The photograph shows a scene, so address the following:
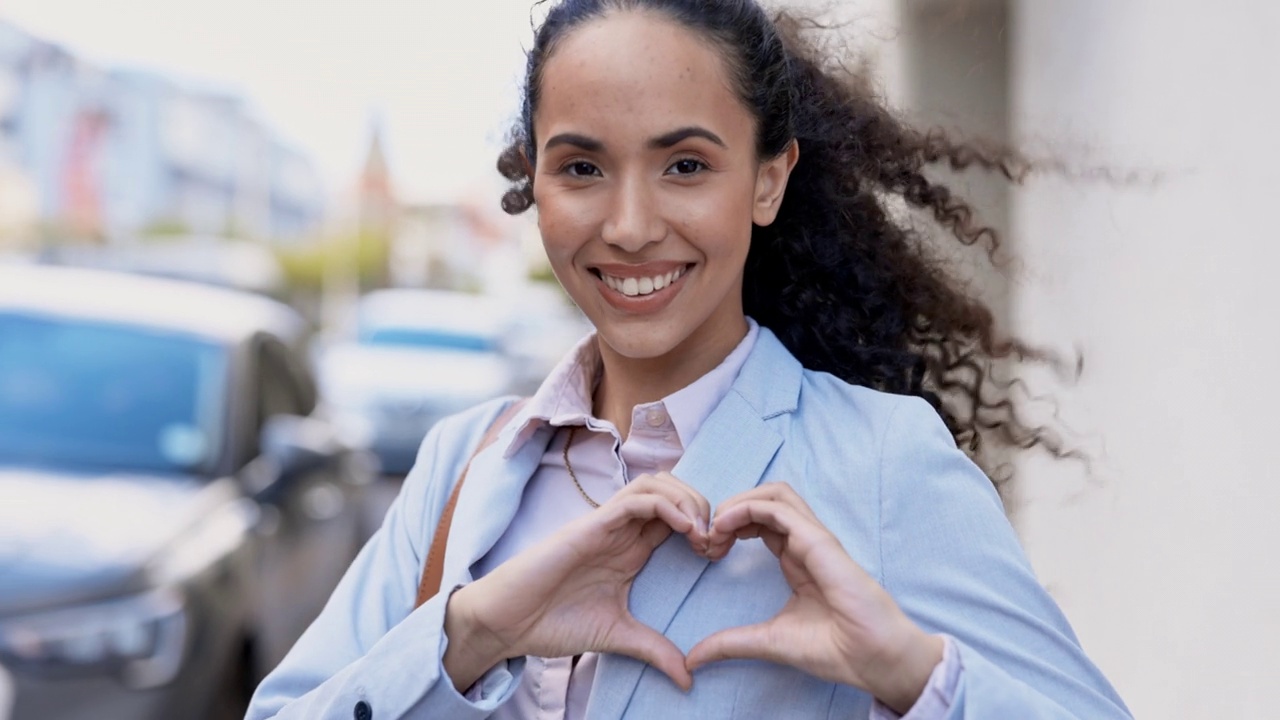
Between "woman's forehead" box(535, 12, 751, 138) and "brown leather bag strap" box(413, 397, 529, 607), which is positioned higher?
"woman's forehead" box(535, 12, 751, 138)

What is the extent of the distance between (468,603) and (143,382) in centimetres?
373

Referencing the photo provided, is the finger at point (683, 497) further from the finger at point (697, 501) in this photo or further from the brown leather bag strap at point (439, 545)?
the brown leather bag strap at point (439, 545)

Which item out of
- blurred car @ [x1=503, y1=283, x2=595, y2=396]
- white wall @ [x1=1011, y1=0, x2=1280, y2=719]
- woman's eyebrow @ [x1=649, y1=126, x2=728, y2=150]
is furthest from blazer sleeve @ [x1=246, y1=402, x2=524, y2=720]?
blurred car @ [x1=503, y1=283, x2=595, y2=396]

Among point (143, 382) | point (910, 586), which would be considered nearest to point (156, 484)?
point (143, 382)

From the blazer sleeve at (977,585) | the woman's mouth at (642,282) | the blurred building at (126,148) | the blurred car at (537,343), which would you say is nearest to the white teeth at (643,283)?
the woman's mouth at (642,282)

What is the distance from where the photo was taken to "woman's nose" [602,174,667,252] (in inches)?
72.3

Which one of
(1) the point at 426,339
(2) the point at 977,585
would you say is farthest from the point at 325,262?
(2) the point at 977,585

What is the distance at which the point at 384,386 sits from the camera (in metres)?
12.2

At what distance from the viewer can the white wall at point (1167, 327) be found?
7.40 ft

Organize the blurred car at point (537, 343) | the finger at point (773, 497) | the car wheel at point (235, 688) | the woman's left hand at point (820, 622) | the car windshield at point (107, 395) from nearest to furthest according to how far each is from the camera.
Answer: the woman's left hand at point (820, 622) < the finger at point (773, 497) < the car wheel at point (235, 688) < the car windshield at point (107, 395) < the blurred car at point (537, 343)

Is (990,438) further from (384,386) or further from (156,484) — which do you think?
(384,386)

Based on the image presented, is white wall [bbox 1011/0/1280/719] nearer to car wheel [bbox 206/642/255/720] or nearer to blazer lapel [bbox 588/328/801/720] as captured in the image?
blazer lapel [bbox 588/328/801/720]

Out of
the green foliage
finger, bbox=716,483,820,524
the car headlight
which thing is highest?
finger, bbox=716,483,820,524

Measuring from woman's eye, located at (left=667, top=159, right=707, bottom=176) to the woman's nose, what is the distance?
0.16ft
